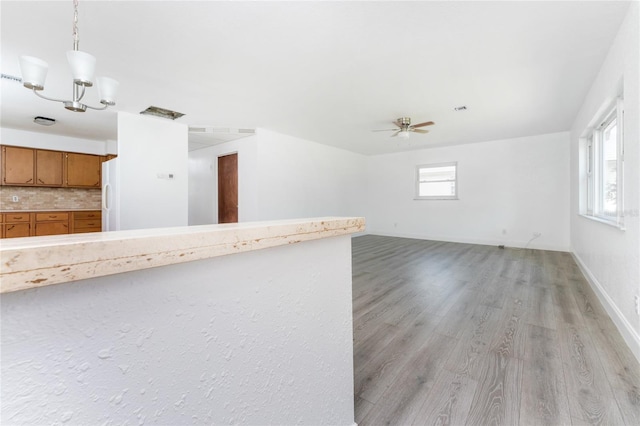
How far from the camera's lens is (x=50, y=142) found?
5.61m

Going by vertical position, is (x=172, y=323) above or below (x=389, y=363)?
above

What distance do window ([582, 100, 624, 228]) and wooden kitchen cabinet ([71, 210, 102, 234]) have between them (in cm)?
848

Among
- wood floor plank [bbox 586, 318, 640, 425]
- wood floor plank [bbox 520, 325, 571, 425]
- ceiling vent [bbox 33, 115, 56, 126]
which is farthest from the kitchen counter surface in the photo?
ceiling vent [bbox 33, 115, 56, 126]

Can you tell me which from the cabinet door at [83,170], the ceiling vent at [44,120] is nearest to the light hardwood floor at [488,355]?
the ceiling vent at [44,120]

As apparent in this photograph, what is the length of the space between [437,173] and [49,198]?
8.91 metres

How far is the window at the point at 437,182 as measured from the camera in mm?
6938

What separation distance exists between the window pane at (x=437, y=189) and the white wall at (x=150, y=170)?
5.78 m

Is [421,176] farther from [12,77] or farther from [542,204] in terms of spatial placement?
[12,77]

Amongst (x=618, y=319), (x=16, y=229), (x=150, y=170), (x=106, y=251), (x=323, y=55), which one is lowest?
(x=618, y=319)

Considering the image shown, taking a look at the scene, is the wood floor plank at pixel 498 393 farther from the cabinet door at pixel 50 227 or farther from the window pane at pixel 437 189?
the cabinet door at pixel 50 227

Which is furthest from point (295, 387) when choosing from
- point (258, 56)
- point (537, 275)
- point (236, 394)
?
point (537, 275)

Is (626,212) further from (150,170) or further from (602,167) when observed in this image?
(150,170)

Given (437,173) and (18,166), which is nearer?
(18,166)

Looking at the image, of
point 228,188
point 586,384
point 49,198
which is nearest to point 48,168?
point 49,198
